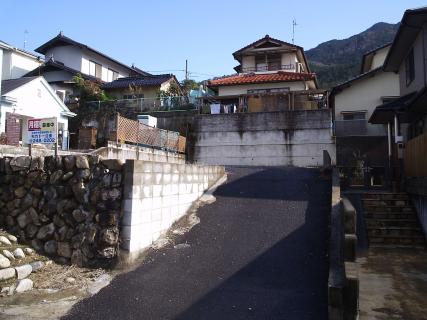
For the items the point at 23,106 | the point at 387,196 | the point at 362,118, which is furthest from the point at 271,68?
the point at 387,196

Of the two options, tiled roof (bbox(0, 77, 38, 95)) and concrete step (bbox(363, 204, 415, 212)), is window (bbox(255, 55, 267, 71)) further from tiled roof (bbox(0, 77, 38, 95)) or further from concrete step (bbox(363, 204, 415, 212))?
concrete step (bbox(363, 204, 415, 212))

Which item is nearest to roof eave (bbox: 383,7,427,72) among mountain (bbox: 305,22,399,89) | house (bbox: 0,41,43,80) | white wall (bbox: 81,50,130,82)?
house (bbox: 0,41,43,80)

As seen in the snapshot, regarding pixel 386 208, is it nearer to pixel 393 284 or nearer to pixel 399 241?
pixel 399 241

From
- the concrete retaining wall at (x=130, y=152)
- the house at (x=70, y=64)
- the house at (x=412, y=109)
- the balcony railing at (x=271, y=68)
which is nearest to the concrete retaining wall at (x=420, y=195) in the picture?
the house at (x=412, y=109)

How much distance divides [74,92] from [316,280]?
2660 centimetres

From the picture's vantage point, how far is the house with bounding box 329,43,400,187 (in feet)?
69.0

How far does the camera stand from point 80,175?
6758mm

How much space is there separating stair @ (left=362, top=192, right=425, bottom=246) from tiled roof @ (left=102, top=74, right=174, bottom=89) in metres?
21.0

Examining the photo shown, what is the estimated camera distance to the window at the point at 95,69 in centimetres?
3306

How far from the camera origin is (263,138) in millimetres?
20344

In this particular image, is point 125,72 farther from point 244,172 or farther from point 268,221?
point 268,221

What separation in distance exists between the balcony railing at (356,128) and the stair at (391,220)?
10.3 m

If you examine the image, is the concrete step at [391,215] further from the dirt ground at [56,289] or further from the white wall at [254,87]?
the white wall at [254,87]

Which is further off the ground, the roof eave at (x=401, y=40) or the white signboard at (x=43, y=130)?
the roof eave at (x=401, y=40)
